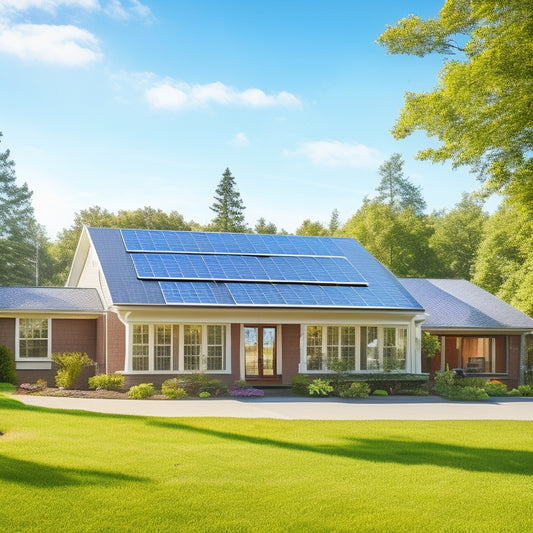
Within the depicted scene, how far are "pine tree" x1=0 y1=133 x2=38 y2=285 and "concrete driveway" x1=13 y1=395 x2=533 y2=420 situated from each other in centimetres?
3942

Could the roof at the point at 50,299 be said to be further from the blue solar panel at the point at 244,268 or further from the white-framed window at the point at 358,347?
the white-framed window at the point at 358,347

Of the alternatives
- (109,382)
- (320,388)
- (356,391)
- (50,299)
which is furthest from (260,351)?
(50,299)

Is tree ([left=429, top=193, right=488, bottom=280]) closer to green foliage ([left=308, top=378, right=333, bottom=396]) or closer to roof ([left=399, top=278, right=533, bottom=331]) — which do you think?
roof ([left=399, top=278, right=533, bottom=331])

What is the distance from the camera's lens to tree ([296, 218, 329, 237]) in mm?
64688

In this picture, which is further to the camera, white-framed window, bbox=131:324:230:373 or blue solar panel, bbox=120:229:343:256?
blue solar panel, bbox=120:229:343:256

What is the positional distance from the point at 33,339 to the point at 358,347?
454 inches

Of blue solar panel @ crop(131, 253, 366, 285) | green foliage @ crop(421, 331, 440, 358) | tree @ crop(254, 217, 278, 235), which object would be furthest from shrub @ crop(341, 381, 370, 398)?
tree @ crop(254, 217, 278, 235)

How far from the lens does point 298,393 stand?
22.5 meters

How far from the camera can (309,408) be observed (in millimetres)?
18250

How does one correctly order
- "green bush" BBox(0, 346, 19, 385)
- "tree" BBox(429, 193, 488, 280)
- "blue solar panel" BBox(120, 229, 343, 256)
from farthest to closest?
"tree" BBox(429, 193, 488, 280) → "blue solar panel" BBox(120, 229, 343, 256) → "green bush" BBox(0, 346, 19, 385)

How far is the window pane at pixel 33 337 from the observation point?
24.4m

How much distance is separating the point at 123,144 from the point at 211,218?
32358 mm

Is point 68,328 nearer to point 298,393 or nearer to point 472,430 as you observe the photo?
point 298,393

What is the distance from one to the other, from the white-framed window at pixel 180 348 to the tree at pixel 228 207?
42.0 meters
